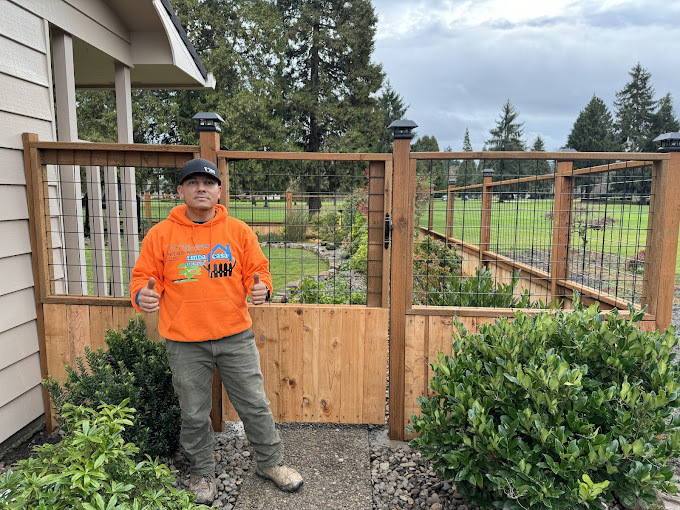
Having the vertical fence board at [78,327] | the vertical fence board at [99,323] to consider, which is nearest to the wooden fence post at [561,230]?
the vertical fence board at [99,323]

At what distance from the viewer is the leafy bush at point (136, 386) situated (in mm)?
2693

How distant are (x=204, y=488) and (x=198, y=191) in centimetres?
168

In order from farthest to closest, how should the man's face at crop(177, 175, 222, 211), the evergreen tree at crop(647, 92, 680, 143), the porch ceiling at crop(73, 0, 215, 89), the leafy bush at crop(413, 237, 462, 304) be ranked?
the evergreen tree at crop(647, 92, 680, 143)
the leafy bush at crop(413, 237, 462, 304)
the porch ceiling at crop(73, 0, 215, 89)
the man's face at crop(177, 175, 222, 211)

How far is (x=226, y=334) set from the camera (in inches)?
103

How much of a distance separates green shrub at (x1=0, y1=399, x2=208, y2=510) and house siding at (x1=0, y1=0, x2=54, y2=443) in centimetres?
169

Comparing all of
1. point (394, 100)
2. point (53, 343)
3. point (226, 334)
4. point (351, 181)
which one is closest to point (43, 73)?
point (53, 343)

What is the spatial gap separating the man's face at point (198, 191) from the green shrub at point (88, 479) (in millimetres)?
1155

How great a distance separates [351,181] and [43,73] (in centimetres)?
2098

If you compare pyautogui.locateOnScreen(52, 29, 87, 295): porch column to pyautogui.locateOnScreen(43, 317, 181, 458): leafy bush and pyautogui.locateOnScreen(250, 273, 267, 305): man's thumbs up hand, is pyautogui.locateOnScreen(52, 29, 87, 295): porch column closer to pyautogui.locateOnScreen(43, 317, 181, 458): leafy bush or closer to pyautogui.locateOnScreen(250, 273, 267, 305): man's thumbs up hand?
pyautogui.locateOnScreen(43, 317, 181, 458): leafy bush

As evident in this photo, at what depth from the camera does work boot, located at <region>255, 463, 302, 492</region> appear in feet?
8.92

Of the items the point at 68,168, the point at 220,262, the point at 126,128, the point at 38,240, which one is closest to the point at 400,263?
the point at 220,262

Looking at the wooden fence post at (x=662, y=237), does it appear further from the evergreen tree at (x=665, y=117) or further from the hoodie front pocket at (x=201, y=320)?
the evergreen tree at (x=665, y=117)

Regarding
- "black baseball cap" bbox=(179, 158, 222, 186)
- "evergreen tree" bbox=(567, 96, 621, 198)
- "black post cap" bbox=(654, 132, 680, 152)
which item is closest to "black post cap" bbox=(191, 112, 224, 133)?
"black baseball cap" bbox=(179, 158, 222, 186)

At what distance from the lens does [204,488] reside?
269 centimetres
